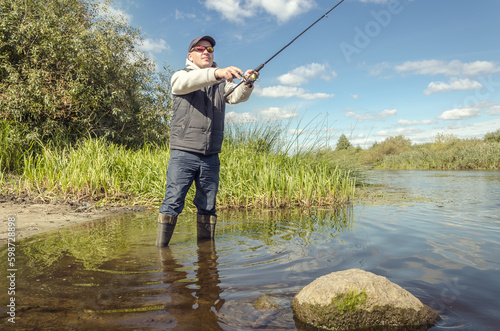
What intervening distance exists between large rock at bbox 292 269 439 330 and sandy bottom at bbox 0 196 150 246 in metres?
3.57

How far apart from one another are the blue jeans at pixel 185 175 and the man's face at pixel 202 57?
985 mm

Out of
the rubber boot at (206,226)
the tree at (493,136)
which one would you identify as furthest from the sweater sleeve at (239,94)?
the tree at (493,136)

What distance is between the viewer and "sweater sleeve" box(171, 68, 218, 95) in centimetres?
304

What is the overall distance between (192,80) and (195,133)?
0.56 metres

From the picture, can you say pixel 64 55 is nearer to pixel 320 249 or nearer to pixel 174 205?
pixel 174 205

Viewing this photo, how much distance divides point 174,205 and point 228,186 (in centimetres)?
301

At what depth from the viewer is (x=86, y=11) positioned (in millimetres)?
15062

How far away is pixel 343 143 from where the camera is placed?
9055mm

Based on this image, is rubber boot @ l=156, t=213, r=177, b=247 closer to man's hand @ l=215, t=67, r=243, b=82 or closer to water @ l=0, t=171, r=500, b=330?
water @ l=0, t=171, r=500, b=330

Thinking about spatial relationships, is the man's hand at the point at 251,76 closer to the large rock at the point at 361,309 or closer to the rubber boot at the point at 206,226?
the rubber boot at the point at 206,226

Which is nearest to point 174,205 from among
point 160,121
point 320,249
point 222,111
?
point 222,111

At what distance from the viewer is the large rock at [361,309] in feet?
6.26

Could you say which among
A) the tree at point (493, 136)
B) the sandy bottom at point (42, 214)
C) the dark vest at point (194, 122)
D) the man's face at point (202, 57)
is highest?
the tree at point (493, 136)

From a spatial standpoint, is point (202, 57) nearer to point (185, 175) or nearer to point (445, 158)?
point (185, 175)
